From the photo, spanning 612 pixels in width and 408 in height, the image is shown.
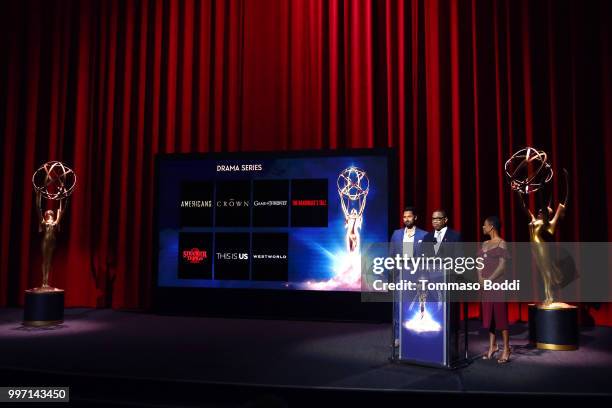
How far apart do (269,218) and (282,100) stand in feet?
5.63

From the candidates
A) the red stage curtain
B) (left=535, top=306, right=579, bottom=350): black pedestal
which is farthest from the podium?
the red stage curtain

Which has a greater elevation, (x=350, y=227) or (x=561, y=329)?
(x=350, y=227)

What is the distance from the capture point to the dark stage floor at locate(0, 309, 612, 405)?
3.08 m

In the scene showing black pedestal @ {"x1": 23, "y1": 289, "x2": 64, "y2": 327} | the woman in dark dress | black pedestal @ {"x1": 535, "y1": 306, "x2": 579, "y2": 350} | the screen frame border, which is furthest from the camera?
the screen frame border

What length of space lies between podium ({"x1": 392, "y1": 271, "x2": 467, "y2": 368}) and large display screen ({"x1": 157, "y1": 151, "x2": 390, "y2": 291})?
1713 millimetres

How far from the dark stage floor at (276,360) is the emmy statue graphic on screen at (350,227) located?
1.57ft

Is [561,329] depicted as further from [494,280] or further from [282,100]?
[282,100]

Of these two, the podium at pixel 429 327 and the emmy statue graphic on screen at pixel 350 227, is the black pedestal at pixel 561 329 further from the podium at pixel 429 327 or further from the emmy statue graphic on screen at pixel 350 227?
the emmy statue graphic on screen at pixel 350 227

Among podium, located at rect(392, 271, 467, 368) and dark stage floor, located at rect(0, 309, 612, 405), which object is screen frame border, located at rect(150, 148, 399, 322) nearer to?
dark stage floor, located at rect(0, 309, 612, 405)

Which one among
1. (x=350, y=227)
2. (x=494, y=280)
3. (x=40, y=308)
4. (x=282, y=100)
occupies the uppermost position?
(x=282, y=100)

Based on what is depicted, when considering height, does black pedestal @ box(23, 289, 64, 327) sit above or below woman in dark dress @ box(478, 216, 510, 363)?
below

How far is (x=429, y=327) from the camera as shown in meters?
3.51

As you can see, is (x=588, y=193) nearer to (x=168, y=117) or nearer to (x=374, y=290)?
(x=374, y=290)

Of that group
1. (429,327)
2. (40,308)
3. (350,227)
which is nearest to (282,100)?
(350,227)
